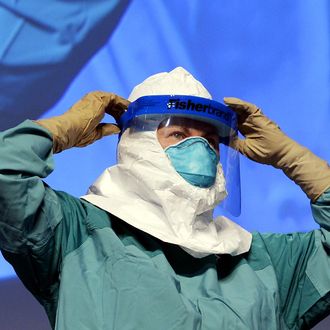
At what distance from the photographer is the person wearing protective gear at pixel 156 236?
49.6 inches

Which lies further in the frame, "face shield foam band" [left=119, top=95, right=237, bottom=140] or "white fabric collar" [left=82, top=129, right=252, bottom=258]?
"face shield foam band" [left=119, top=95, right=237, bottom=140]

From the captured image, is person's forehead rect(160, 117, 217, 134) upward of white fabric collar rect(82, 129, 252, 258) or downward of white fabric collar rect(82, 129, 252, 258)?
upward

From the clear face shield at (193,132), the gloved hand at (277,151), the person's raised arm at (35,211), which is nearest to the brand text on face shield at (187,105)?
the clear face shield at (193,132)

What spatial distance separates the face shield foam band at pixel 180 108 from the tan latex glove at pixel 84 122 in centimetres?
6

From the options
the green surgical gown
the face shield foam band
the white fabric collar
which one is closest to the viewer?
the green surgical gown

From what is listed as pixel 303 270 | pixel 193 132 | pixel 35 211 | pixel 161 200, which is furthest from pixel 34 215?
pixel 303 270

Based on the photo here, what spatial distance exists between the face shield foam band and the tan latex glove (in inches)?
2.4

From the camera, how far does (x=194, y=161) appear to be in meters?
1.45

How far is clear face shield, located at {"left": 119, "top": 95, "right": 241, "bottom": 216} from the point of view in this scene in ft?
4.77

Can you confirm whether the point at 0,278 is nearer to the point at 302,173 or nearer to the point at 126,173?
the point at 126,173

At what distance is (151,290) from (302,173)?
0.50 m

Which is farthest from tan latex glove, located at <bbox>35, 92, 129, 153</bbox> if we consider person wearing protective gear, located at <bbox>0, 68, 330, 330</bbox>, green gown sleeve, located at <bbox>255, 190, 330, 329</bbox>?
green gown sleeve, located at <bbox>255, 190, 330, 329</bbox>

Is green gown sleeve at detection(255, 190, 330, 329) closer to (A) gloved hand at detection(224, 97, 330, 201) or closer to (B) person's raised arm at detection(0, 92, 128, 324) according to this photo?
(A) gloved hand at detection(224, 97, 330, 201)

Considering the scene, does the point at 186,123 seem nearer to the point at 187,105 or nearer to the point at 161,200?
the point at 187,105
